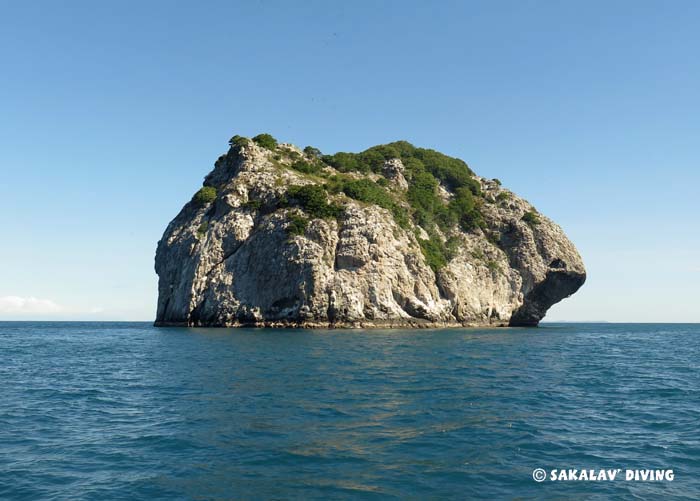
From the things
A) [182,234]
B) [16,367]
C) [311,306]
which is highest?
[182,234]

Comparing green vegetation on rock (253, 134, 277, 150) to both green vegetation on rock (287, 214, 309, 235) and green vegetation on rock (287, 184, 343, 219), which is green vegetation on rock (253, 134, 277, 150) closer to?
green vegetation on rock (287, 184, 343, 219)

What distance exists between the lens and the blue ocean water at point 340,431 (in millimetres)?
11258

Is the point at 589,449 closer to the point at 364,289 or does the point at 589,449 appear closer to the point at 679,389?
the point at 679,389

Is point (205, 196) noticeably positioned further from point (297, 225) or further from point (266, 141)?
point (297, 225)

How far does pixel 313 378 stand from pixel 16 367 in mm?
21692

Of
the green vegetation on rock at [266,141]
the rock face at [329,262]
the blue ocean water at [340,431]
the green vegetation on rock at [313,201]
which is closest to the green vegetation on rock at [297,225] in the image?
the rock face at [329,262]

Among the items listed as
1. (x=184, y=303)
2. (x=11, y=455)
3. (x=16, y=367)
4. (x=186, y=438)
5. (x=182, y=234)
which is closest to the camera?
(x=11, y=455)

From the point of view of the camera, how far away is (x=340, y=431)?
Result: 15.5m

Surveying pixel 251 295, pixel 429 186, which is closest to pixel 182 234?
pixel 251 295

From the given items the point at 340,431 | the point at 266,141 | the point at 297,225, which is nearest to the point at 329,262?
the point at 297,225

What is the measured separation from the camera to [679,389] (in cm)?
2450

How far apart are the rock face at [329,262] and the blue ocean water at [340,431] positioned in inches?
1708

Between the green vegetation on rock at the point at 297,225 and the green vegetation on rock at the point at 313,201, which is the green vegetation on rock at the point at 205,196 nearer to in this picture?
the green vegetation on rock at the point at 313,201

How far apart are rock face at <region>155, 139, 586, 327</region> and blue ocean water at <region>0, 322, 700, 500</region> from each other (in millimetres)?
43374
